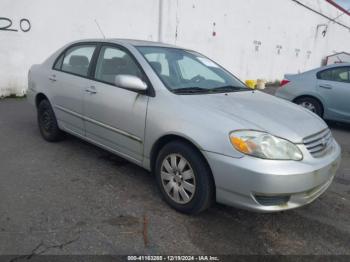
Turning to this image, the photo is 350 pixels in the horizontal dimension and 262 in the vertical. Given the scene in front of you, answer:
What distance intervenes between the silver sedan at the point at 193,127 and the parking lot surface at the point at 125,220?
30 centimetres

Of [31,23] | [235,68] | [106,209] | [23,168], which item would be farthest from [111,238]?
[235,68]

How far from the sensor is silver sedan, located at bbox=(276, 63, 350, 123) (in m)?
6.88

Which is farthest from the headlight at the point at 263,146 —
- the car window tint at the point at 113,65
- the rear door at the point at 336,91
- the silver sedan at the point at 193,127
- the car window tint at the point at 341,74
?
the car window tint at the point at 341,74

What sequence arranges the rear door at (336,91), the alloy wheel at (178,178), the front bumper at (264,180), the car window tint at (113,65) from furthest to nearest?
the rear door at (336,91) → the car window tint at (113,65) → the alloy wheel at (178,178) → the front bumper at (264,180)

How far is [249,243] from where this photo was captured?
2.74 meters

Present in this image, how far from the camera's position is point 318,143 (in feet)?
9.76

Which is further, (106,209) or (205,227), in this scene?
(106,209)

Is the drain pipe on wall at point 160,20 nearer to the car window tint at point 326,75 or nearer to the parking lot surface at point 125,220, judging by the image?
the car window tint at point 326,75

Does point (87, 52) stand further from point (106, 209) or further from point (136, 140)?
point (106, 209)

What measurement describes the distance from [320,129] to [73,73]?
9.85 feet

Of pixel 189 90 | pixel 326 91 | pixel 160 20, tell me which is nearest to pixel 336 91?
pixel 326 91

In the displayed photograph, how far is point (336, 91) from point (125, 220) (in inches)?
224

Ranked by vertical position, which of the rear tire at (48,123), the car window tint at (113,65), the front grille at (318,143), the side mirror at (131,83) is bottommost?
the rear tire at (48,123)

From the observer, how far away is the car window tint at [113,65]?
360 cm
